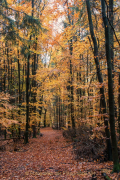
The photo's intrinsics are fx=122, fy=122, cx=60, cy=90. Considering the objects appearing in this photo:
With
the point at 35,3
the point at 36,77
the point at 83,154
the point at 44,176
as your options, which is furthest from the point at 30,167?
the point at 35,3

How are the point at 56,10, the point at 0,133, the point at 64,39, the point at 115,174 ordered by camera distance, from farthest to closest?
the point at 0,133 → the point at 64,39 → the point at 56,10 → the point at 115,174

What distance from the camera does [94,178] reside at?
4.40 metres

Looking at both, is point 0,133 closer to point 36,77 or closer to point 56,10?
point 36,77

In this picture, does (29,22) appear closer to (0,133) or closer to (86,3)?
(86,3)

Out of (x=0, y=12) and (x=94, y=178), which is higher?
(x=0, y=12)

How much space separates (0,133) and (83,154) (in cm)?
1304

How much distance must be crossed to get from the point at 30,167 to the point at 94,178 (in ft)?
11.4

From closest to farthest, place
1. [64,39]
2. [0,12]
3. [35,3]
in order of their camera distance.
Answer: [0,12], [64,39], [35,3]

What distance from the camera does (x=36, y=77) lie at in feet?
39.1

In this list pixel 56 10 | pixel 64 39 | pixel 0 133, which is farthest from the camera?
pixel 0 133

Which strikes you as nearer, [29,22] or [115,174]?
[115,174]

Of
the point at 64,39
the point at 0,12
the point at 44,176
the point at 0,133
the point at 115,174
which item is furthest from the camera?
the point at 0,133

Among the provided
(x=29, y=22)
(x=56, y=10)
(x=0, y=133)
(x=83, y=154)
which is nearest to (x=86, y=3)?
(x=56, y=10)

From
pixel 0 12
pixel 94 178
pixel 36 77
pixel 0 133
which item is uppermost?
pixel 0 12
